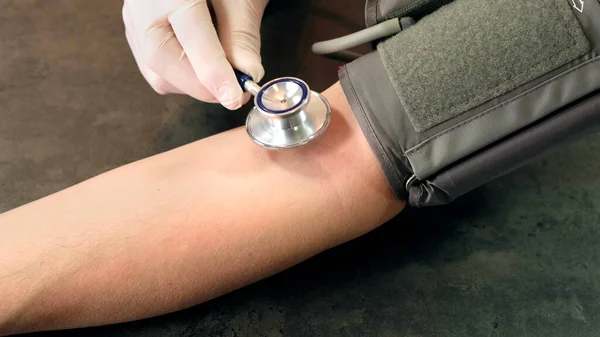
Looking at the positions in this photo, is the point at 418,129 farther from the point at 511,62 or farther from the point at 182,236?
the point at 182,236

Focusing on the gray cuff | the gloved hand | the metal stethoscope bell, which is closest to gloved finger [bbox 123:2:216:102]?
the gloved hand

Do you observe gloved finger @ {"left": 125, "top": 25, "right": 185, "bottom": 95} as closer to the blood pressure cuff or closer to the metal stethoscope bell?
the metal stethoscope bell

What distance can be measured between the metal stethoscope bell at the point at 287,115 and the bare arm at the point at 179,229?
0.14 feet

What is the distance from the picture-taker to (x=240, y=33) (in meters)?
0.91

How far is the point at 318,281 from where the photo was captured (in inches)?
33.5

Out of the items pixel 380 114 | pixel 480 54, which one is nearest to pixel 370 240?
pixel 380 114

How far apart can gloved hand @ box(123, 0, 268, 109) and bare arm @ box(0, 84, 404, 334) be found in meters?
0.14

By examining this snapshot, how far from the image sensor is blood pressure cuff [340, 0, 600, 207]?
2.21ft

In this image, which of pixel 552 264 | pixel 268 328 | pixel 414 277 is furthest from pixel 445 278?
pixel 268 328

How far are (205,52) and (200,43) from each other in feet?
0.06

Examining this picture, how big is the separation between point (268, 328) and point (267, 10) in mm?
721

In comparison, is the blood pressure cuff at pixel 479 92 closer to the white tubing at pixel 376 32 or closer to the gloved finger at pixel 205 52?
the white tubing at pixel 376 32

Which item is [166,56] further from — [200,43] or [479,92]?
[479,92]

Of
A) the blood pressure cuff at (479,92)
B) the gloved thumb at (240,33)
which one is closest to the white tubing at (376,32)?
the blood pressure cuff at (479,92)
